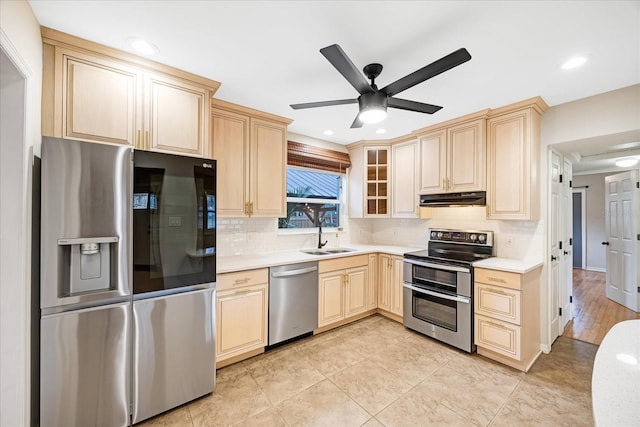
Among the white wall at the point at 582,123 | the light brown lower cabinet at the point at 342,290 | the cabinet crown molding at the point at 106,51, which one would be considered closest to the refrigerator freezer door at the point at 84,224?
the cabinet crown molding at the point at 106,51

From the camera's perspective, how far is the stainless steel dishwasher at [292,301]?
8.85ft

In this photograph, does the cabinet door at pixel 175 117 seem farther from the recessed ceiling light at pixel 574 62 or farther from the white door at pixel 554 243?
the white door at pixel 554 243

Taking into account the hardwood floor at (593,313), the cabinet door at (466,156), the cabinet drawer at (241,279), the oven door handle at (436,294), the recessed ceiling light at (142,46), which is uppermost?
the recessed ceiling light at (142,46)

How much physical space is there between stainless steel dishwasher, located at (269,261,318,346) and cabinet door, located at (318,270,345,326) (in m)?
0.08

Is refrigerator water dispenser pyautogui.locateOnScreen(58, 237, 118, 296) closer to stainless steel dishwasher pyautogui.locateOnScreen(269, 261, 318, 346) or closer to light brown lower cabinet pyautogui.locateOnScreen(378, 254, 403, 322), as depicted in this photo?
stainless steel dishwasher pyautogui.locateOnScreen(269, 261, 318, 346)

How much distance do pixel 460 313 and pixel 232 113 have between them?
123 inches

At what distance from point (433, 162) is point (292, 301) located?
7.91 feet

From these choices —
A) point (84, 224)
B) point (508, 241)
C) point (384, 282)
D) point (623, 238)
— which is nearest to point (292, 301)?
point (384, 282)

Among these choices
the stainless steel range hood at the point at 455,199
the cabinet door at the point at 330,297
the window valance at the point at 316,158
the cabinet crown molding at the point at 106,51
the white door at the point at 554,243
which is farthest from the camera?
the window valance at the point at 316,158

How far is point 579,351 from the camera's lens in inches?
108

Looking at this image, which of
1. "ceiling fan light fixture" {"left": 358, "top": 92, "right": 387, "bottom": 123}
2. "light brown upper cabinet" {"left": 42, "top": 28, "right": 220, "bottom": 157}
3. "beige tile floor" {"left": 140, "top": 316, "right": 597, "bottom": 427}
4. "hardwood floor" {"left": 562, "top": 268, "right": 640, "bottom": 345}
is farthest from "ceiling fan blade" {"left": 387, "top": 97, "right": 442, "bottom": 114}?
"hardwood floor" {"left": 562, "top": 268, "right": 640, "bottom": 345}

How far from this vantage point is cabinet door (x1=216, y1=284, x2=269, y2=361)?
93.2 inches

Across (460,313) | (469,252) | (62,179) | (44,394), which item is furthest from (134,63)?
(469,252)

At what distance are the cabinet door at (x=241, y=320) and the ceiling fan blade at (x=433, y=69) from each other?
2.08 meters
